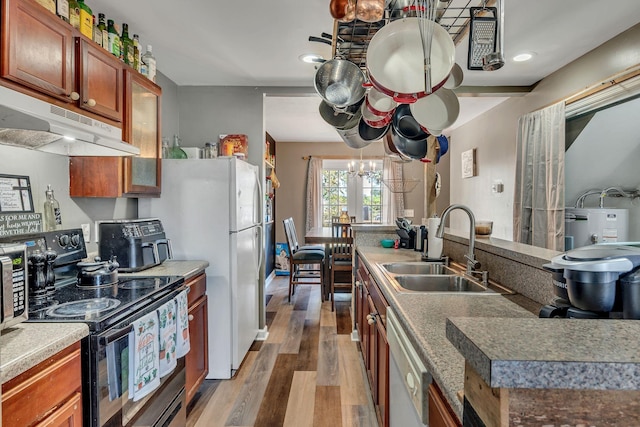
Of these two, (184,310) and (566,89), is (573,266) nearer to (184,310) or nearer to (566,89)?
(184,310)

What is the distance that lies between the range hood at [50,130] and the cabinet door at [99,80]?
0.16 meters

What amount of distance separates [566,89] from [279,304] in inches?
142

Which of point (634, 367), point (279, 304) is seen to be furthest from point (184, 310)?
point (279, 304)

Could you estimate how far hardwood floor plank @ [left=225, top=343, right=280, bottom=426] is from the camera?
2178 mm

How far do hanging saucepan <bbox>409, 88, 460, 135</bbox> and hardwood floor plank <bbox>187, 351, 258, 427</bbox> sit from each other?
2.05 meters

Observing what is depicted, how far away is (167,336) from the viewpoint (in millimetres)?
1794

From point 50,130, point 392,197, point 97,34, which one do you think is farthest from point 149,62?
point 392,197

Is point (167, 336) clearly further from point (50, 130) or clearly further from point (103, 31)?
point (103, 31)

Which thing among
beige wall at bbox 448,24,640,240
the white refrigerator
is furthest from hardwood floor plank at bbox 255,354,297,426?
beige wall at bbox 448,24,640,240

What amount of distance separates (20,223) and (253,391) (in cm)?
168

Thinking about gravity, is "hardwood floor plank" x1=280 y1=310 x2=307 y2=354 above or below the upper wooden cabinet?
below

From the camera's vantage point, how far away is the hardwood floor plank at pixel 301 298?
4.45m

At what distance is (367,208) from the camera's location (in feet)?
21.7

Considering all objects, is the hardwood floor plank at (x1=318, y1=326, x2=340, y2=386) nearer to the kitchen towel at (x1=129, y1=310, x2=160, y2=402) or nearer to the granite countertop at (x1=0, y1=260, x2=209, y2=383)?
the kitchen towel at (x1=129, y1=310, x2=160, y2=402)
